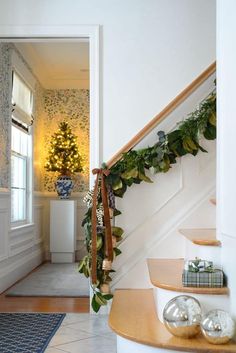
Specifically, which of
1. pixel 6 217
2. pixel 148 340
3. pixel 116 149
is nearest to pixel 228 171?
pixel 148 340

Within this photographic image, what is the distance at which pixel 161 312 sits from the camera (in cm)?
256

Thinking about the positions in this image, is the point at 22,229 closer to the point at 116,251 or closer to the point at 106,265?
the point at 116,251

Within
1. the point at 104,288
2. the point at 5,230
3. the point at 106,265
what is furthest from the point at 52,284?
the point at 106,265

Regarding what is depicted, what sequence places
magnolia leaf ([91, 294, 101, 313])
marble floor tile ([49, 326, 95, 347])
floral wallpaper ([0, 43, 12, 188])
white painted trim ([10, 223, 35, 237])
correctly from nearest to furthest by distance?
marble floor tile ([49, 326, 95, 347]) → magnolia leaf ([91, 294, 101, 313]) → floral wallpaper ([0, 43, 12, 188]) → white painted trim ([10, 223, 35, 237])

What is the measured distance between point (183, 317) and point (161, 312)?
339 millimetres

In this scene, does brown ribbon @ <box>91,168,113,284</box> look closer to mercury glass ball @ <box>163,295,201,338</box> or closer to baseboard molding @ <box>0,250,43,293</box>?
mercury glass ball @ <box>163,295,201,338</box>

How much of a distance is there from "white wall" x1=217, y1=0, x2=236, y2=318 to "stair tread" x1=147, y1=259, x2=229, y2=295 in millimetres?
138

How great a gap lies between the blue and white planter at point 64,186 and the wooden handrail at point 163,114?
3.18 meters

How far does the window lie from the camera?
552 centimetres

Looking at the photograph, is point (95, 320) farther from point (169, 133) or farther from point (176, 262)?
point (169, 133)

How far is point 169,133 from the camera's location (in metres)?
3.67

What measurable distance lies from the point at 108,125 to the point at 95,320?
1.61 m

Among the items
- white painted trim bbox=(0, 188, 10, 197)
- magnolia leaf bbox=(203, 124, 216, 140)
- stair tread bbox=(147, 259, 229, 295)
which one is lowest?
stair tread bbox=(147, 259, 229, 295)

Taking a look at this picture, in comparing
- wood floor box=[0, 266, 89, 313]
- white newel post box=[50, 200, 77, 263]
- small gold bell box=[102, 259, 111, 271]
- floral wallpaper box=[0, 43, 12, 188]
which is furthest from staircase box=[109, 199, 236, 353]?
white newel post box=[50, 200, 77, 263]
